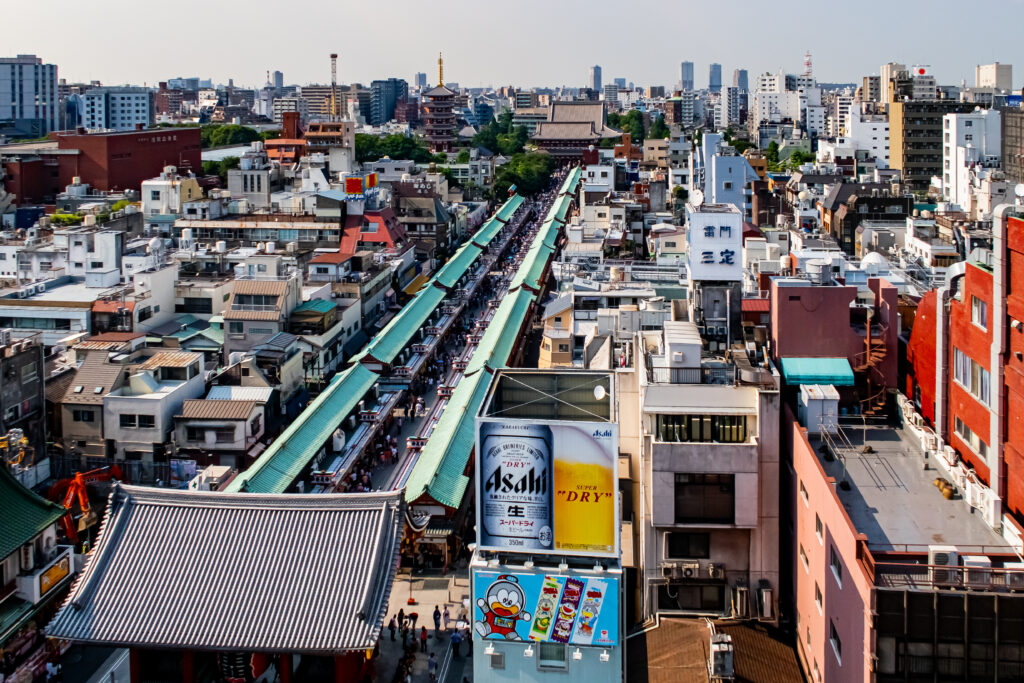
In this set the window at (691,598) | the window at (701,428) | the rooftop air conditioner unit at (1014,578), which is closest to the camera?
the rooftop air conditioner unit at (1014,578)

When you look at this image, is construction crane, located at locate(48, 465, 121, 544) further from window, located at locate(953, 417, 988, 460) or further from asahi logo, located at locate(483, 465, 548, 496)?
window, located at locate(953, 417, 988, 460)

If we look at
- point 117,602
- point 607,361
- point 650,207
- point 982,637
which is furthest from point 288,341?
point 650,207

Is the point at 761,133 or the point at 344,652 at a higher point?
the point at 761,133

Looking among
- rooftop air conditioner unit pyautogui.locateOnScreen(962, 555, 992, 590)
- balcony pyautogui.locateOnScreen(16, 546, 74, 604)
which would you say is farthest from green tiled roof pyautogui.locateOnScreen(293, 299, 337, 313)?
rooftop air conditioner unit pyautogui.locateOnScreen(962, 555, 992, 590)

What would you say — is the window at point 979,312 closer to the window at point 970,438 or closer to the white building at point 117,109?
the window at point 970,438

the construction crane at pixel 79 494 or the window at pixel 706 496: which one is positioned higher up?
the window at pixel 706 496

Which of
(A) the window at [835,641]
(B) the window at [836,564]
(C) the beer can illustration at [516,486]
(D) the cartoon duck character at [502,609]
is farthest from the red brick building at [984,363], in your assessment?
(D) the cartoon duck character at [502,609]

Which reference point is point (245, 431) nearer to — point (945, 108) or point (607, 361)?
point (607, 361)
